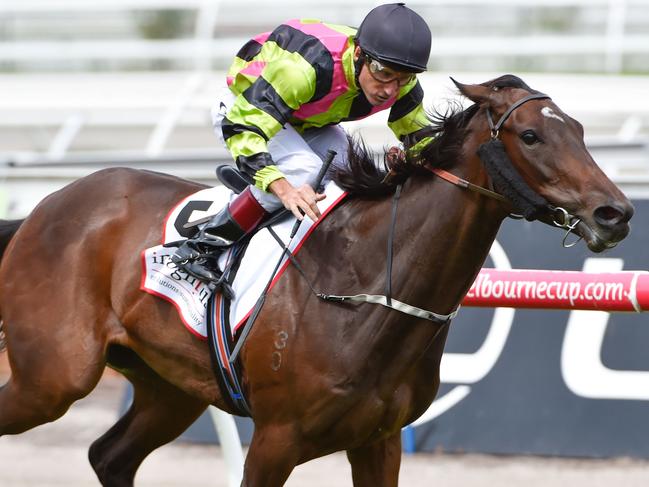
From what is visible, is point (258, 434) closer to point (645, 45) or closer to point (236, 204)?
point (236, 204)

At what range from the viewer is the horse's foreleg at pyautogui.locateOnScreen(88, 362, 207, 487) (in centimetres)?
467

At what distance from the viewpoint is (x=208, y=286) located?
4.02m

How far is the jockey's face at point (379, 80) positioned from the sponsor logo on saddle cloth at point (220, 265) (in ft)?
1.19

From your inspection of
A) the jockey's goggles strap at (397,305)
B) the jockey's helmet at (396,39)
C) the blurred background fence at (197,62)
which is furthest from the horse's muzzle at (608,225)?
the blurred background fence at (197,62)

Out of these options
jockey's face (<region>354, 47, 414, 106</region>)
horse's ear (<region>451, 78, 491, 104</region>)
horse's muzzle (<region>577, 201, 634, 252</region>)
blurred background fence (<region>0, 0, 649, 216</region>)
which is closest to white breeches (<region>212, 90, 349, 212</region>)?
jockey's face (<region>354, 47, 414, 106</region>)

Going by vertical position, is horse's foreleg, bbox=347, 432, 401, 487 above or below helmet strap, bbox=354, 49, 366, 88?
below

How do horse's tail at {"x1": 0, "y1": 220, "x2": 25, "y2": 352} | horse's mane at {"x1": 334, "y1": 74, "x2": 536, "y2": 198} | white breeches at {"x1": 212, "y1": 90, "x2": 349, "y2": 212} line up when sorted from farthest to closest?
horse's tail at {"x1": 0, "y1": 220, "x2": 25, "y2": 352} < white breeches at {"x1": 212, "y1": 90, "x2": 349, "y2": 212} < horse's mane at {"x1": 334, "y1": 74, "x2": 536, "y2": 198}

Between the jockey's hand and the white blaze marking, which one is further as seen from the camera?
the jockey's hand

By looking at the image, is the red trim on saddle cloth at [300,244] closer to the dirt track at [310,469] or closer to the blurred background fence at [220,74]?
the dirt track at [310,469]

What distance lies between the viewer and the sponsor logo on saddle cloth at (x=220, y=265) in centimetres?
389

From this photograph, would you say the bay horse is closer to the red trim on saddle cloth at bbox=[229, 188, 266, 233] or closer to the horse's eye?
the horse's eye

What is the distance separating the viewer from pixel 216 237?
13.2 feet

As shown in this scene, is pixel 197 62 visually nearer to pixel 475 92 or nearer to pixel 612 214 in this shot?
pixel 475 92

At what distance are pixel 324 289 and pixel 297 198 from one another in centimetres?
32
